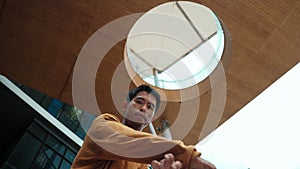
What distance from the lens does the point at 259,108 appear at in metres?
5.83

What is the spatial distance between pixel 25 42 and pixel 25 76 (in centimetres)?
89

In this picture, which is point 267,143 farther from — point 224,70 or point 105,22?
point 105,22

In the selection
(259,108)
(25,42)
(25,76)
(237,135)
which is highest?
(259,108)

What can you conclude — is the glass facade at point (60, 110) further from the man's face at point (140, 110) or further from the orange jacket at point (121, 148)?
the orange jacket at point (121, 148)

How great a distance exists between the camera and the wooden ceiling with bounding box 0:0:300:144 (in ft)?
13.9

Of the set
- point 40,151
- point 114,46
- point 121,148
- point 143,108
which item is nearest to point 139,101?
point 143,108

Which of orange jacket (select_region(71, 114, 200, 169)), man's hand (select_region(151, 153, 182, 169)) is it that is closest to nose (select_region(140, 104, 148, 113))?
orange jacket (select_region(71, 114, 200, 169))

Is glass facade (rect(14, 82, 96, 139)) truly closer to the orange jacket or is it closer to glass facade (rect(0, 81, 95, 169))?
glass facade (rect(0, 81, 95, 169))

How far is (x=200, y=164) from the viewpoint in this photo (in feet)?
3.24

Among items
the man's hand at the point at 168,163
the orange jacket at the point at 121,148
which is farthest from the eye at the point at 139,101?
the man's hand at the point at 168,163

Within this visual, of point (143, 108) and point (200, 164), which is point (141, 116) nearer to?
point (143, 108)

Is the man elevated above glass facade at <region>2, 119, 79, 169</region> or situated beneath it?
elevated above

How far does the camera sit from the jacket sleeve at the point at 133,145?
105cm

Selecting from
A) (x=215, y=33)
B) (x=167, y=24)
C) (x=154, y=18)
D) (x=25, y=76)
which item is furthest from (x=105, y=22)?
(x=25, y=76)
